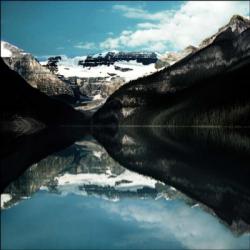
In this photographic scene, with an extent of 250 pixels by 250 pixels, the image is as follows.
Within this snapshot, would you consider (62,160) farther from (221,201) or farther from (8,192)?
(221,201)

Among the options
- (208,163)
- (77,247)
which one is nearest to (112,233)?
(77,247)

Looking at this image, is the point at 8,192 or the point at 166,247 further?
the point at 8,192

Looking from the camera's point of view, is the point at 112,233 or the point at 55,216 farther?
the point at 55,216

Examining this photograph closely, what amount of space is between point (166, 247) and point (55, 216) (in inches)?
339

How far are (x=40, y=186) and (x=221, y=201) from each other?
15.4m

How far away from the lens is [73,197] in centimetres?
3716

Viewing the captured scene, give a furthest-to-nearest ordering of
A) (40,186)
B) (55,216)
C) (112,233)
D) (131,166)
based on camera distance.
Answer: (131,166)
(40,186)
(55,216)
(112,233)

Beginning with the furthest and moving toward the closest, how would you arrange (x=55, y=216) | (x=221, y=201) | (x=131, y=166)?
(x=131, y=166) < (x=221, y=201) < (x=55, y=216)

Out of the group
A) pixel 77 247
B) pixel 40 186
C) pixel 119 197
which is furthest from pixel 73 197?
pixel 77 247

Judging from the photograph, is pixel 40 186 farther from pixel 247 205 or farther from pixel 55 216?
pixel 247 205

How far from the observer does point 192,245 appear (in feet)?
72.2

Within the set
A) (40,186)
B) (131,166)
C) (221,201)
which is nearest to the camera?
(221,201)

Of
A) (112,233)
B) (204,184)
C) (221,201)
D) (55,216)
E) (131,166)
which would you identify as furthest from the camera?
(131,166)

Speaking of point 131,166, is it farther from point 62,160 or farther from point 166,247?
point 166,247
